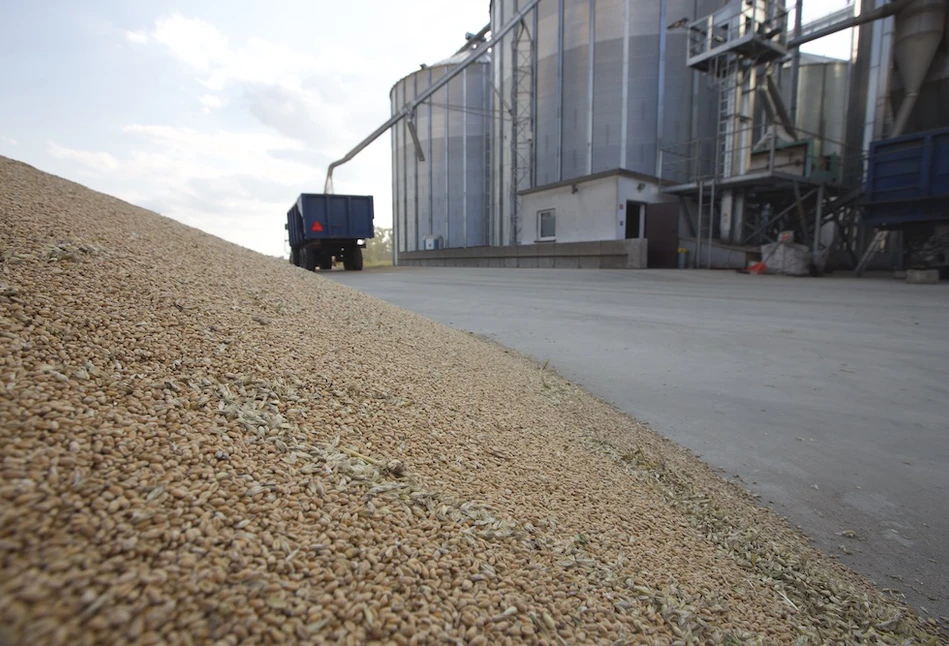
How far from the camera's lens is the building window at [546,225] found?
1564cm

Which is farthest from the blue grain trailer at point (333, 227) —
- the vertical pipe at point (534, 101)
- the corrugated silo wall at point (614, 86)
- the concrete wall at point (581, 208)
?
the corrugated silo wall at point (614, 86)

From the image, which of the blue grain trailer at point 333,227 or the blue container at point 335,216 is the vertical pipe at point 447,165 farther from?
the blue container at point 335,216

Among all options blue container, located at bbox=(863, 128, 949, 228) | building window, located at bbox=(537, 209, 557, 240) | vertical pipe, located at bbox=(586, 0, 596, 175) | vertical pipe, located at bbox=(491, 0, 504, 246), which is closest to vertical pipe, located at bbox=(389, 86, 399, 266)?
vertical pipe, located at bbox=(491, 0, 504, 246)

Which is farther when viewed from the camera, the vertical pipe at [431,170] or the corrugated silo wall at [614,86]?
the vertical pipe at [431,170]

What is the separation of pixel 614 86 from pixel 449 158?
30.2 ft

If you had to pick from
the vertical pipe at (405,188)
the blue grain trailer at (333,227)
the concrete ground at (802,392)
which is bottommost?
the concrete ground at (802,392)

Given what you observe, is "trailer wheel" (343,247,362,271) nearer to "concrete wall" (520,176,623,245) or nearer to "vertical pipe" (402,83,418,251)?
"concrete wall" (520,176,623,245)

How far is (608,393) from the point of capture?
2688 millimetres

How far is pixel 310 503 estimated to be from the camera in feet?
3.17

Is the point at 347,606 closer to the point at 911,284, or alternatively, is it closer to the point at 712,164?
the point at 911,284

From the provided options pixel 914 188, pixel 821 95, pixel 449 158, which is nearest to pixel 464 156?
pixel 449 158

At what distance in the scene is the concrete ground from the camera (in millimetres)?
1492

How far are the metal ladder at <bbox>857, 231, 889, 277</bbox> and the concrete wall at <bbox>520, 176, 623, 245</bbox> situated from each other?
5209 millimetres

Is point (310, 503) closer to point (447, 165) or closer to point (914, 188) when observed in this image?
point (914, 188)
